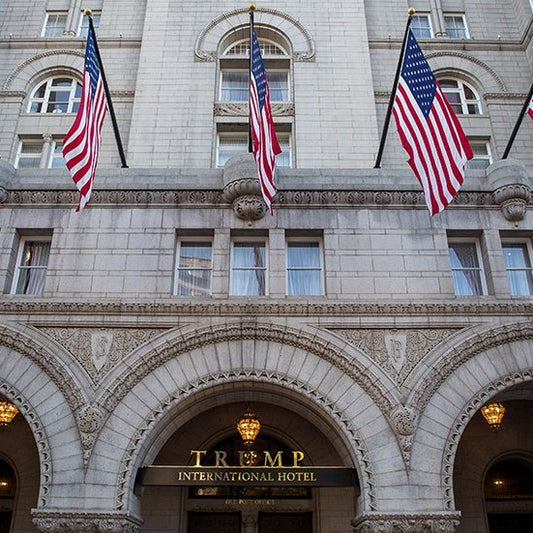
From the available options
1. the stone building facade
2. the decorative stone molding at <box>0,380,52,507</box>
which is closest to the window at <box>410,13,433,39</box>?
the stone building facade

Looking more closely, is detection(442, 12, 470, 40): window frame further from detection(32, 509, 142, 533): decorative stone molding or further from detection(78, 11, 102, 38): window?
detection(32, 509, 142, 533): decorative stone molding

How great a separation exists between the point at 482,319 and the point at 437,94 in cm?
536

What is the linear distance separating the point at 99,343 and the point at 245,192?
5094 mm

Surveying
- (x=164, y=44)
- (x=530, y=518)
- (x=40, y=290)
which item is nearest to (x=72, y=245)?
(x=40, y=290)

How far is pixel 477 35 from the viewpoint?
24.3 m

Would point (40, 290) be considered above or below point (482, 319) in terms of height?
above

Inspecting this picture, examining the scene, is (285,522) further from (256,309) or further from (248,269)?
(248,269)

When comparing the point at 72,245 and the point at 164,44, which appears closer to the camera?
the point at 72,245

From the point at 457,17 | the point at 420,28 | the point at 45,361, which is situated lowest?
the point at 45,361

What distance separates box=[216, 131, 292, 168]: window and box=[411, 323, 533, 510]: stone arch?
384 inches

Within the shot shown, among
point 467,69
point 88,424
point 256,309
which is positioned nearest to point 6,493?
point 88,424

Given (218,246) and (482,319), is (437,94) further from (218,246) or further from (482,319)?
(218,246)

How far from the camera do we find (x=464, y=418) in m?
12.9

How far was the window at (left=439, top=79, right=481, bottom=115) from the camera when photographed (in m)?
22.7
